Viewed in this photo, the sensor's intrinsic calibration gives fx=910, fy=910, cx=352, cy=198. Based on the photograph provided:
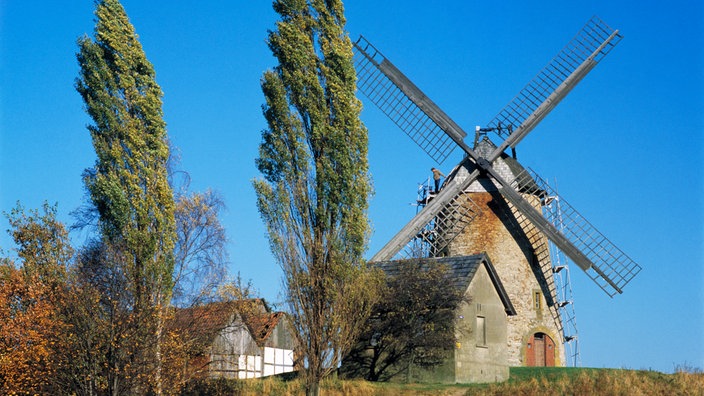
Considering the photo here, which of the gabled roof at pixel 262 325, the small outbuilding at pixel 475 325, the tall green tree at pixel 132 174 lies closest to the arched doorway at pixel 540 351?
the small outbuilding at pixel 475 325

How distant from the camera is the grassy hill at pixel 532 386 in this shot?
30484mm

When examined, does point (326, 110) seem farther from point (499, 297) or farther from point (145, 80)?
point (499, 297)

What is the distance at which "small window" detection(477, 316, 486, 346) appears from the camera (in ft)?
118

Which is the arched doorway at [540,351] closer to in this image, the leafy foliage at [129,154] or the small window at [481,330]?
the small window at [481,330]

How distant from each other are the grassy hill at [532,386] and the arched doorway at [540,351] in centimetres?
673

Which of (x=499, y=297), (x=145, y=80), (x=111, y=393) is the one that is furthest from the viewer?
(x=499, y=297)

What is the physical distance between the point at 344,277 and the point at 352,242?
108 cm

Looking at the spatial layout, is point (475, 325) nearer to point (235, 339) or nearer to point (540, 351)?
point (540, 351)

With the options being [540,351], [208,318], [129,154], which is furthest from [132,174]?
[540,351]

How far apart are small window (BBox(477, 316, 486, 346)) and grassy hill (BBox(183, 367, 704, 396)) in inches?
111

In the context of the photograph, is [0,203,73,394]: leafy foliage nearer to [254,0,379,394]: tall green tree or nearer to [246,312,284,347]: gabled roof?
[254,0,379,394]: tall green tree

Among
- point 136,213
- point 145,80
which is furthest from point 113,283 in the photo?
point 145,80

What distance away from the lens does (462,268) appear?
3628 centimetres

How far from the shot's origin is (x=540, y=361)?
41.4 m
